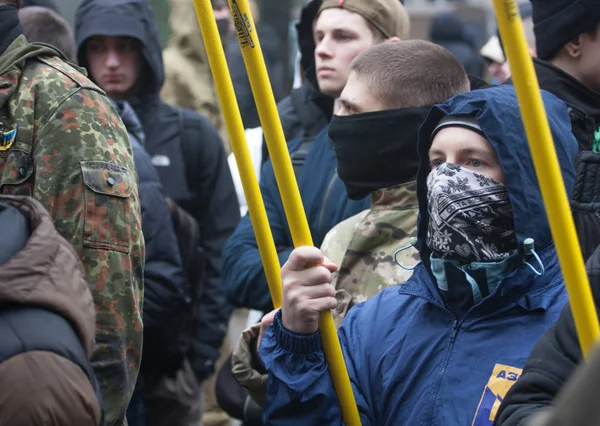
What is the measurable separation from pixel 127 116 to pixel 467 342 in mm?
2609

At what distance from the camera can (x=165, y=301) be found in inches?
185

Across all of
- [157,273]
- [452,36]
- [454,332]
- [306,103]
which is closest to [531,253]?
[454,332]

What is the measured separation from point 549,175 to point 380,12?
2.85 meters

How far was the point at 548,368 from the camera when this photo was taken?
7.22ft

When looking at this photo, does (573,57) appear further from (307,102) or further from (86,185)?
(86,185)

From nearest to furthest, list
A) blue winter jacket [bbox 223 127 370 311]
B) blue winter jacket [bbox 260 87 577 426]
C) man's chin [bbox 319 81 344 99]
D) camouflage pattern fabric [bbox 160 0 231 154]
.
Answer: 1. blue winter jacket [bbox 260 87 577 426]
2. blue winter jacket [bbox 223 127 370 311]
3. man's chin [bbox 319 81 344 99]
4. camouflage pattern fabric [bbox 160 0 231 154]

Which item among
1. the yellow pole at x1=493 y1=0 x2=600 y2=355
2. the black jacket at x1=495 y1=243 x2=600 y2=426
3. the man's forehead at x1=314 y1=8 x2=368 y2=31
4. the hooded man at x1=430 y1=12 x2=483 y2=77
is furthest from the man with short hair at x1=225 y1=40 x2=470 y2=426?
the hooded man at x1=430 y1=12 x2=483 y2=77

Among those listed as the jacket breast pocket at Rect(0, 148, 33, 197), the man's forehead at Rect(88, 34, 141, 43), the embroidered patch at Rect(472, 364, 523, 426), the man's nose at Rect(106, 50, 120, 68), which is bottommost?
the embroidered patch at Rect(472, 364, 523, 426)

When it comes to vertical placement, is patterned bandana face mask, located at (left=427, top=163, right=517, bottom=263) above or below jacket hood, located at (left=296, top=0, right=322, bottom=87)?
below

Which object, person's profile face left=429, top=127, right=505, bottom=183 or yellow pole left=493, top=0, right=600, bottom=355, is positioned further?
person's profile face left=429, top=127, right=505, bottom=183

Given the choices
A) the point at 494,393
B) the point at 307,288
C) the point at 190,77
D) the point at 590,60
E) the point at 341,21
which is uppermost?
the point at 190,77

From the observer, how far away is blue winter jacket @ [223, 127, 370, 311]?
4.12m

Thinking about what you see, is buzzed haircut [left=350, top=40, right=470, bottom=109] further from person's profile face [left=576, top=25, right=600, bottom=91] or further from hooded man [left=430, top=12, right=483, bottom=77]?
hooded man [left=430, top=12, right=483, bottom=77]

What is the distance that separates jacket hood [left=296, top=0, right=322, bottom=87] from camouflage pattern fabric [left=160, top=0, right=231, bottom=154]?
2235 millimetres
